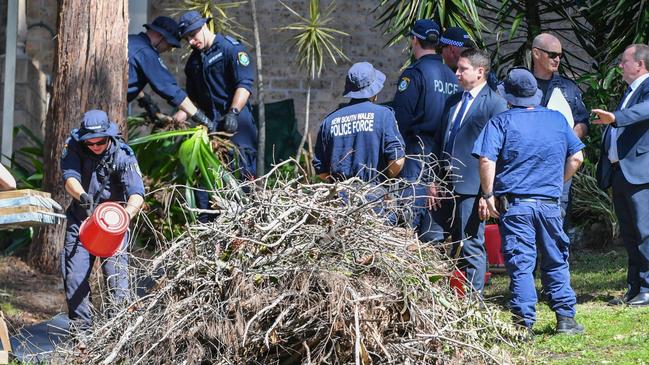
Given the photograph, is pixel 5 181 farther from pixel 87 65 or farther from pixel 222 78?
pixel 222 78

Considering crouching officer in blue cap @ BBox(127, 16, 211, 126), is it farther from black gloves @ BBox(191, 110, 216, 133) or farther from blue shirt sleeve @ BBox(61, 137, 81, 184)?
blue shirt sleeve @ BBox(61, 137, 81, 184)

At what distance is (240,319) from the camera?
555 centimetres

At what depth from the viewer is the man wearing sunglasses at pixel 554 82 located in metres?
8.03

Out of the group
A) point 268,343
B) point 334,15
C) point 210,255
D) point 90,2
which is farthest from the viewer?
point 334,15

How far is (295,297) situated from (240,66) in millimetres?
3913

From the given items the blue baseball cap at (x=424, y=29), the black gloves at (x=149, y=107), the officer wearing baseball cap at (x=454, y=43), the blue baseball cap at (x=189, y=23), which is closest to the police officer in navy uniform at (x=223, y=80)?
the blue baseball cap at (x=189, y=23)

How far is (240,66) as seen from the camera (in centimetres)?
912

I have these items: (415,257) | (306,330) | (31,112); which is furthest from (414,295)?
(31,112)

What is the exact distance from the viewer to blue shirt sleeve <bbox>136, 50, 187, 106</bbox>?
9172mm

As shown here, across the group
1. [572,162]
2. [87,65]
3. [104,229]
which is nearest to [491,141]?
[572,162]

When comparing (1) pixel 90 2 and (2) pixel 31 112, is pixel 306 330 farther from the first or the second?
(2) pixel 31 112

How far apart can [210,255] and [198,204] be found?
3.48 m

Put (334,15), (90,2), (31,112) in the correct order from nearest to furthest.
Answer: (90,2) < (31,112) < (334,15)

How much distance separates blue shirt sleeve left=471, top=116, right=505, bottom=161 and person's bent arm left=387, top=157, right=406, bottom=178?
509 mm
